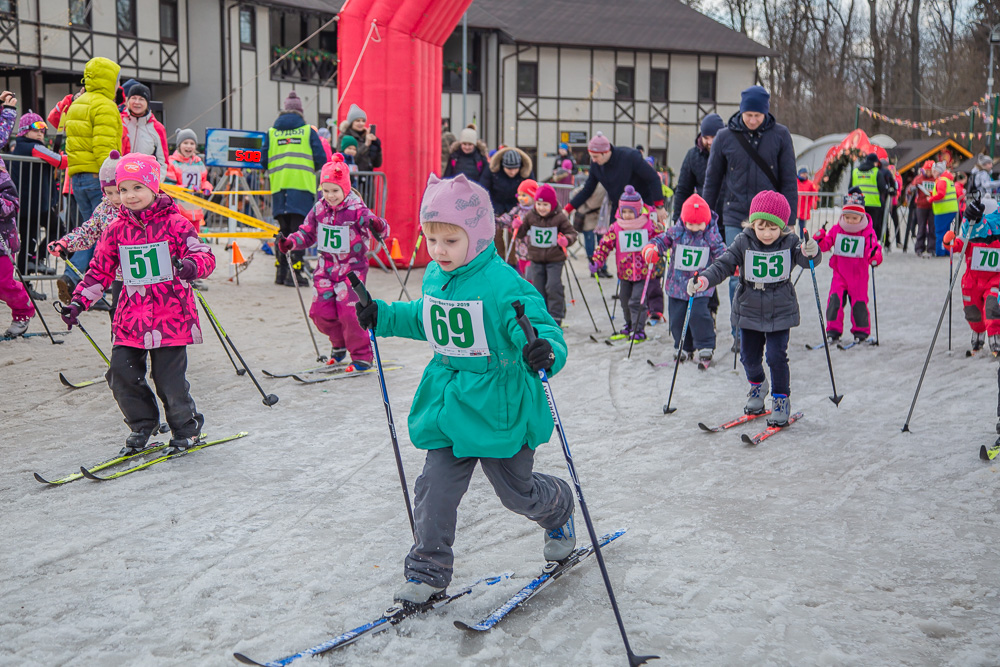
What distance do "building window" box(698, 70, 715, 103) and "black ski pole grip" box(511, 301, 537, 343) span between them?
3323 cm

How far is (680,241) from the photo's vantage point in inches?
301

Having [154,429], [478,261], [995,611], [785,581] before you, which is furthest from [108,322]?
[995,611]

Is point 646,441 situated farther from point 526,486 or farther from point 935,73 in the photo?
point 935,73

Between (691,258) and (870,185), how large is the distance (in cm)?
970

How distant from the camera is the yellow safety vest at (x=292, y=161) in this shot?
35.5 feet

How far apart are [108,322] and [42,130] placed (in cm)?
272

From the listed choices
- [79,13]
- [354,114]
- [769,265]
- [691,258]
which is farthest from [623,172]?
[79,13]

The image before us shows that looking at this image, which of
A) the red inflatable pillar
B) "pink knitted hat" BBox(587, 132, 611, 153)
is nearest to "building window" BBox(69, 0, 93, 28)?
the red inflatable pillar

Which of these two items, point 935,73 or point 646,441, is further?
point 935,73

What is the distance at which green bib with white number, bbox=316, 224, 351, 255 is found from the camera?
22.8ft

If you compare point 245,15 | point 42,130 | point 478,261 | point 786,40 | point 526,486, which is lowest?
point 526,486

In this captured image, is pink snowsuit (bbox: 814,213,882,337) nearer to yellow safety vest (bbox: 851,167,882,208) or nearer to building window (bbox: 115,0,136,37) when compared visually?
yellow safety vest (bbox: 851,167,882,208)

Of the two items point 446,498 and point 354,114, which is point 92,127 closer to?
point 354,114

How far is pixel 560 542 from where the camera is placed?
11.8 ft
